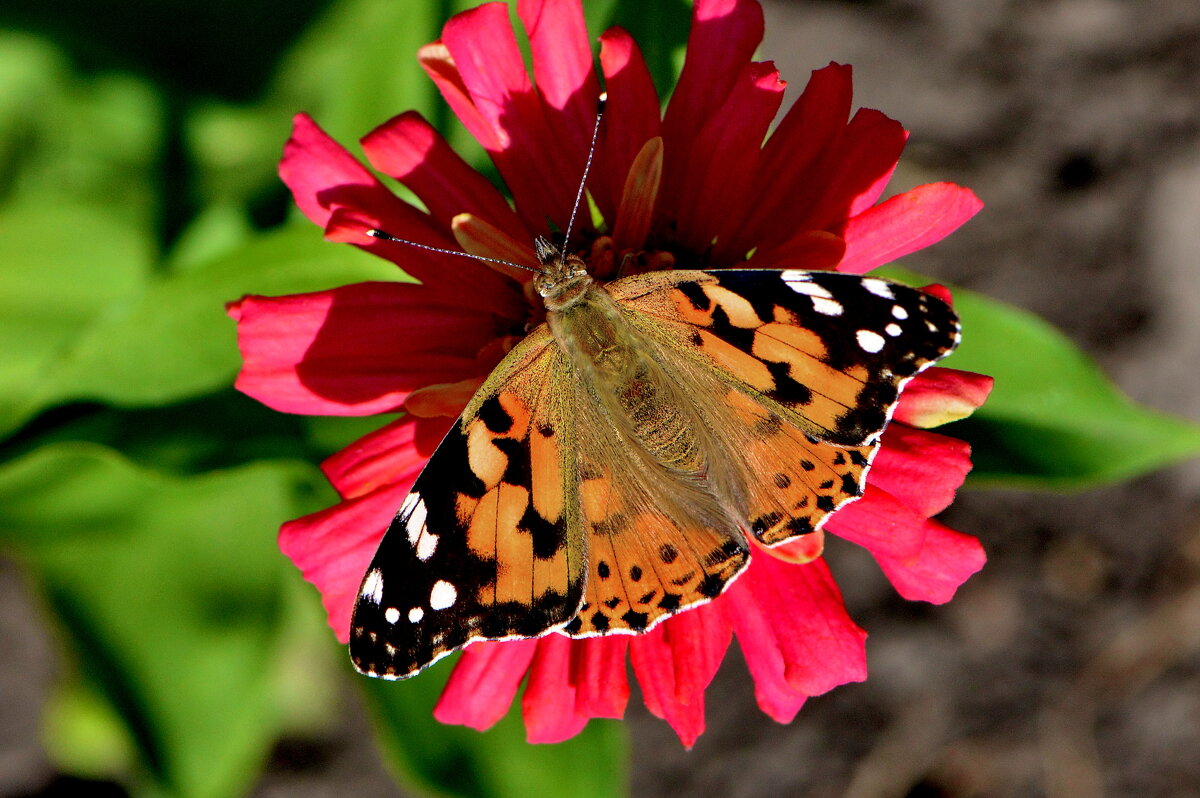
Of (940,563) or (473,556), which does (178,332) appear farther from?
(940,563)

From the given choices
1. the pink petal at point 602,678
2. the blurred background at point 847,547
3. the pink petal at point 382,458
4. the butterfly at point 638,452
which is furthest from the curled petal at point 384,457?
the blurred background at point 847,547

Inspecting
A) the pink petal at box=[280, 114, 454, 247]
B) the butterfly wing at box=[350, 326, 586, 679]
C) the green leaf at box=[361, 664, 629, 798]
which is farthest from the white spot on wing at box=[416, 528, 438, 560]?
the green leaf at box=[361, 664, 629, 798]

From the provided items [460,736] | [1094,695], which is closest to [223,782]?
[460,736]

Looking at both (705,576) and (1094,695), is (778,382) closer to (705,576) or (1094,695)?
(705,576)

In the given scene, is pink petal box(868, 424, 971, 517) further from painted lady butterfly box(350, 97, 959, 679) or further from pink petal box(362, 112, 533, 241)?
pink petal box(362, 112, 533, 241)

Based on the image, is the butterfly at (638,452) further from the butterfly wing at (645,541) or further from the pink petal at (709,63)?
the pink petal at (709,63)

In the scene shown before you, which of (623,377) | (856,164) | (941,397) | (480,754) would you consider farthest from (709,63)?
(480,754)

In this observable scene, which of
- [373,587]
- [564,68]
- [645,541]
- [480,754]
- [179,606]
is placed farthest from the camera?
[179,606]
